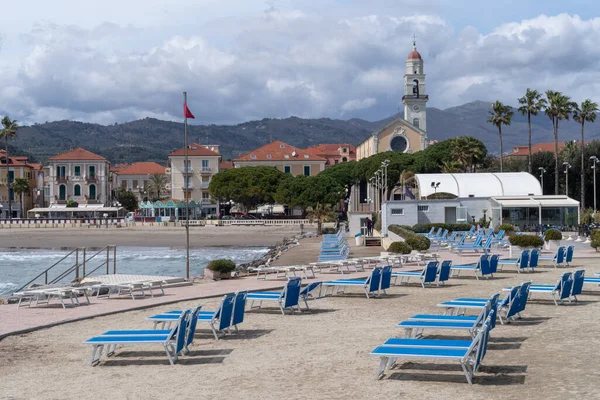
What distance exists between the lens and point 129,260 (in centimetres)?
4006

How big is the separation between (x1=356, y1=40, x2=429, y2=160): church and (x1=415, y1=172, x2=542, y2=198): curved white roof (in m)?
41.9

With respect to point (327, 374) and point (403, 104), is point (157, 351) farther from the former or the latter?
point (403, 104)

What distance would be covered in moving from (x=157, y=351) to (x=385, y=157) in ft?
238

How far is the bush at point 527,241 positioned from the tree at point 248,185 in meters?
51.2

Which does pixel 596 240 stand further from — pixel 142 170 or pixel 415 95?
pixel 142 170

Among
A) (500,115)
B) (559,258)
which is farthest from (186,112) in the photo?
(500,115)

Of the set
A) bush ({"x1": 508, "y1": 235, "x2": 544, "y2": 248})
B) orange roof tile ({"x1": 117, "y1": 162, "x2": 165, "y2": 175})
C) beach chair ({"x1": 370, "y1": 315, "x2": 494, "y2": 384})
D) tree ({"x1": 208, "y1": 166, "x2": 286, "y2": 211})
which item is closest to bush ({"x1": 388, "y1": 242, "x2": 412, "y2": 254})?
bush ({"x1": 508, "y1": 235, "x2": 544, "y2": 248})

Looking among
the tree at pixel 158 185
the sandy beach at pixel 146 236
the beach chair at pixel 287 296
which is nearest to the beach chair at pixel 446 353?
the beach chair at pixel 287 296

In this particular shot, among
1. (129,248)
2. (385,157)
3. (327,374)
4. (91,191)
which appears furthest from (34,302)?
(91,191)

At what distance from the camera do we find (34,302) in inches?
611

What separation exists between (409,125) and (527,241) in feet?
226

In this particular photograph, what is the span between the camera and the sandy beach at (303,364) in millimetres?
7730

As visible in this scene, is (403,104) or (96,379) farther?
(403,104)

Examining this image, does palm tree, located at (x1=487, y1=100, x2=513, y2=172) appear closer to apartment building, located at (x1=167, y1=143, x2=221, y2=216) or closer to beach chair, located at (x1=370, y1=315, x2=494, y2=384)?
apartment building, located at (x1=167, y1=143, x2=221, y2=216)
